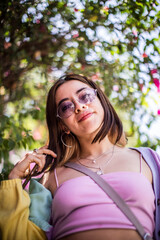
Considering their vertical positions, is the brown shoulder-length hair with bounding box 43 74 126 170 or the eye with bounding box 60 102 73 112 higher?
the eye with bounding box 60 102 73 112

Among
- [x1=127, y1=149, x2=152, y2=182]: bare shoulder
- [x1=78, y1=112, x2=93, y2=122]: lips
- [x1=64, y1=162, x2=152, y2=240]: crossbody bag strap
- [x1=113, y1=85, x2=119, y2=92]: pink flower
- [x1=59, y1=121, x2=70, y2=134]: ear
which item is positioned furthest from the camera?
[x1=113, y1=85, x2=119, y2=92]: pink flower

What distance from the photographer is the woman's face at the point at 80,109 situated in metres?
2.34

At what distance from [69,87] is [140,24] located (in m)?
0.99

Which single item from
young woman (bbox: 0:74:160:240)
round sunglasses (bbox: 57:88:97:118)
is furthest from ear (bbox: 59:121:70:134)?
round sunglasses (bbox: 57:88:97:118)

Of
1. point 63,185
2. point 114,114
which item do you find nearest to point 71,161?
point 63,185

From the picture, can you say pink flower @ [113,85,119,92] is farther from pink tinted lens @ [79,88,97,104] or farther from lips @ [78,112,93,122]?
lips @ [78,112,93,122]

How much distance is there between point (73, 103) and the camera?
2.40 meters

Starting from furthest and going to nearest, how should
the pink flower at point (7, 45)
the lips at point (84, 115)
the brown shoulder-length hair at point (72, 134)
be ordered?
the pink flower at point (7, 45)
the brown shoulder-length hair at point (72, 134)
the lips at point (84, 115)

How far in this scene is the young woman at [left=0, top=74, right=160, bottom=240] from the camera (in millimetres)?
1887

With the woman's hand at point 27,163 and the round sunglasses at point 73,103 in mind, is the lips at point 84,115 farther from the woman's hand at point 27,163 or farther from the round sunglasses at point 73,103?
the woman's hand at point 27,163

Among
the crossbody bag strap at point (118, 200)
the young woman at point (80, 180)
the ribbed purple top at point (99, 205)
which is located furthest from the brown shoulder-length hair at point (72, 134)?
the ribbed purple top at point (99, 205)

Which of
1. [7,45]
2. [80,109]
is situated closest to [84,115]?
[80,109]

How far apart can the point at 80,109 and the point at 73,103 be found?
105mm

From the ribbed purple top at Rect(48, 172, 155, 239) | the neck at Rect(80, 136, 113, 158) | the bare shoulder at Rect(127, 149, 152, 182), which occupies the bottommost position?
the ribbed purple top at Rect(48, 172, 155, 239)
